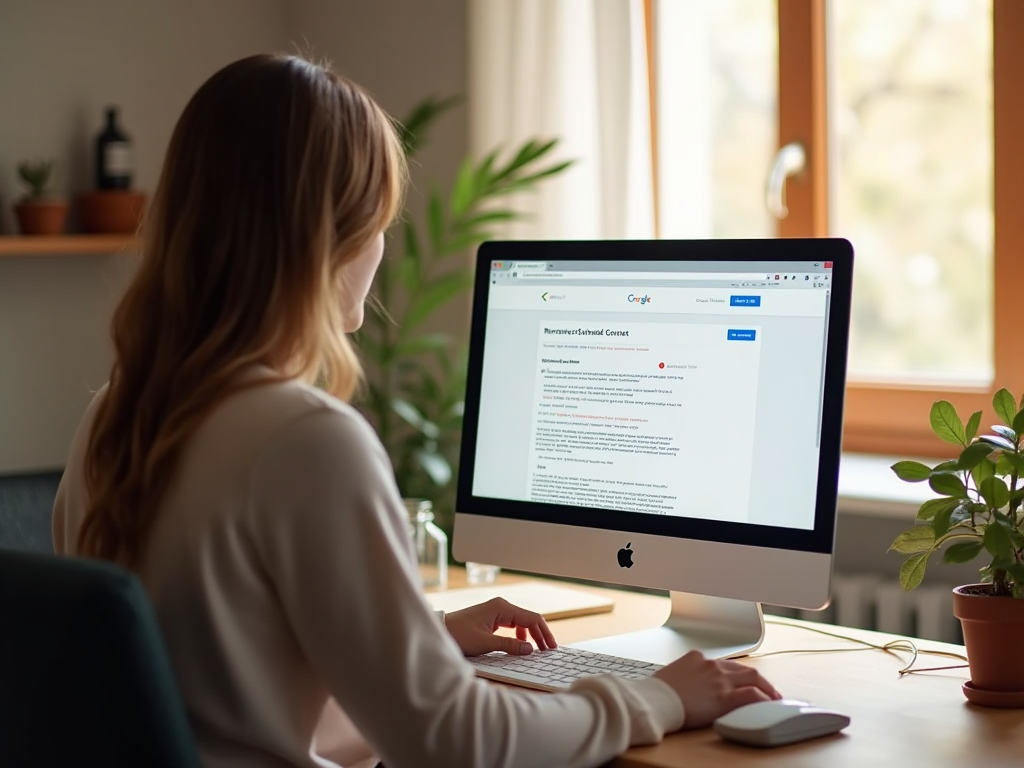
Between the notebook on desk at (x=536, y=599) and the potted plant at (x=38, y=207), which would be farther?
the potted plant at (x=38, y=207)

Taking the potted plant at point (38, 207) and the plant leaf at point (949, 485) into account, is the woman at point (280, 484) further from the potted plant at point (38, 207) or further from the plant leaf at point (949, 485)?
the potted plant at point (38, 207)

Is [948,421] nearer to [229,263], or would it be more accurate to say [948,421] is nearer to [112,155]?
[229,263]

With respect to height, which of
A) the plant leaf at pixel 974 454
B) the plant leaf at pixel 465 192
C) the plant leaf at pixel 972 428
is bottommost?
the plant leaf at pixel 974 454

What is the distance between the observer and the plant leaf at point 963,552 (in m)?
1.31

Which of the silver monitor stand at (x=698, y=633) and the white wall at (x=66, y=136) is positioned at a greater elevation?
the white wall at (x=66, y=136)

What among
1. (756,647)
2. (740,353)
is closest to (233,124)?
(740,353)

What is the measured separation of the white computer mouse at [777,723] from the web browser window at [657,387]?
221mm

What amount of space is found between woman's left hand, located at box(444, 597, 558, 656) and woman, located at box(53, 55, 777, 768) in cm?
28

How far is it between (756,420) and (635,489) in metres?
0.17

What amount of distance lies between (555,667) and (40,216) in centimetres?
198

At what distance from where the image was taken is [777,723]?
120 centimetres

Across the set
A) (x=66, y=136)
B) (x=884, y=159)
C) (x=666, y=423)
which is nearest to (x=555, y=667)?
(x=666, y=423)

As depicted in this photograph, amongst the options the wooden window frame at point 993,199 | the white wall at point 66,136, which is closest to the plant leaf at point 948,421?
the wooden window frame at point 993,199

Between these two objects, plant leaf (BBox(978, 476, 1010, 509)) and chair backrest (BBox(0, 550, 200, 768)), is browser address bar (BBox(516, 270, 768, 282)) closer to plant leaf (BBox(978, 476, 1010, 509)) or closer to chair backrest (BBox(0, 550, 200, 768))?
plant leaf (BBox(978, 476, 1010, 509))
